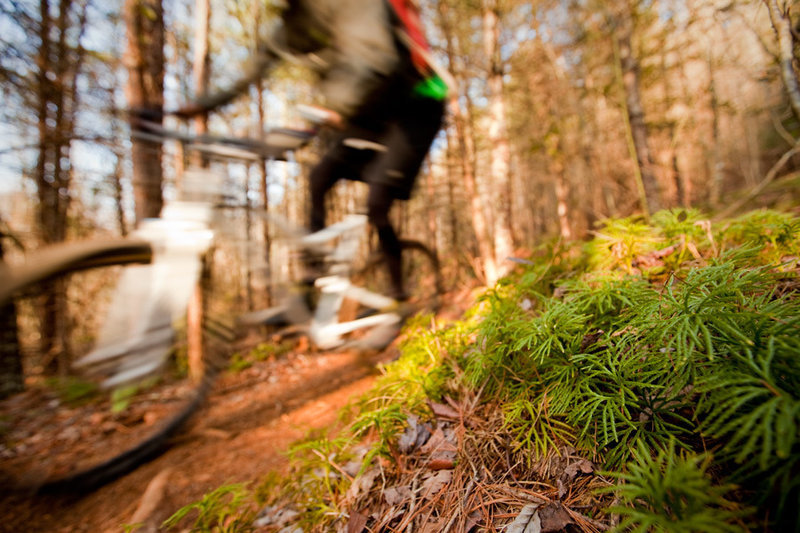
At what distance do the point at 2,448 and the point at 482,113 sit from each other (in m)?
9.13

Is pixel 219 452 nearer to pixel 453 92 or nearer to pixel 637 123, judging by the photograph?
pixel 453 92

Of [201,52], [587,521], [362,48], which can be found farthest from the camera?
[201,52]

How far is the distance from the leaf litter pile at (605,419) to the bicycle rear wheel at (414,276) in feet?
4.01

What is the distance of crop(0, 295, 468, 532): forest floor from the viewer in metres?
1.65

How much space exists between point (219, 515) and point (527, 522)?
1.32 metres

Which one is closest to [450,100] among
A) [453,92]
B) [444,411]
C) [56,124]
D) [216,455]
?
[453,92]

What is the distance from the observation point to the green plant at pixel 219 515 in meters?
1.28

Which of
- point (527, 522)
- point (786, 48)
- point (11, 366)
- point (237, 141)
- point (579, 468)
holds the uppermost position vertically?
point (786, 48)

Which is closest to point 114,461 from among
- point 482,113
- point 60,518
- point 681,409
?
point 60,518

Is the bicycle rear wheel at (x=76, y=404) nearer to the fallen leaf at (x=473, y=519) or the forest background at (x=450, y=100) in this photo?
the forest background at (x=450, y=100)

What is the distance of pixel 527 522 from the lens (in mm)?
853

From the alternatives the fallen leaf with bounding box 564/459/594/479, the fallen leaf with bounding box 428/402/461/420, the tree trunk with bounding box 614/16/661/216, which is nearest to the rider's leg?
the fallen leaf with bounding box 428/402/461/420

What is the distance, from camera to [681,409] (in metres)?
0.90

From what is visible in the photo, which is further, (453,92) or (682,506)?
(453,92)
